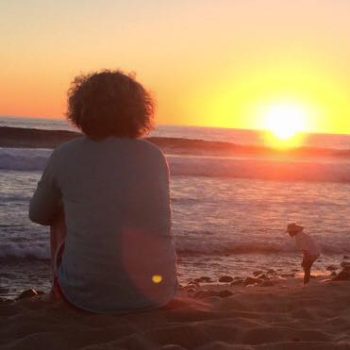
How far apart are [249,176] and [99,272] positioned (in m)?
21.7

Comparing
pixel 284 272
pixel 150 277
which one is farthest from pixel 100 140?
pixel 284 272

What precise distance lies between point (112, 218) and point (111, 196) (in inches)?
4.3

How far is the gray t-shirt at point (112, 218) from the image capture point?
3299 millimetres

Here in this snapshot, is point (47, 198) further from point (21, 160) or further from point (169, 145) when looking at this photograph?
point (169, 145)

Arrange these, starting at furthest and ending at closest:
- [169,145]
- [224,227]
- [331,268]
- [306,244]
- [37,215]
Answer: [169,145] → [224,227] → [331,268] → [306,244] → [37,215]

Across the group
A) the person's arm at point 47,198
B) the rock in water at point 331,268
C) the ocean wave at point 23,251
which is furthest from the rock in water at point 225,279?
the person's arm at point 47,198

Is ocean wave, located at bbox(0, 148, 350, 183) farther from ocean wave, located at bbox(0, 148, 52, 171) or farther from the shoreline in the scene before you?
the shoreline

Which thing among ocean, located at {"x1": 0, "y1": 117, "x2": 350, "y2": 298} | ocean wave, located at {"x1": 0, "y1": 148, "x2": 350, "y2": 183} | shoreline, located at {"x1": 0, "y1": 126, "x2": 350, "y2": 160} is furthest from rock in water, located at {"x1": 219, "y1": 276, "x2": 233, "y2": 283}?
shoreline, located at {"x1": 0, "y1": 126, "x2": 350, "y2": 160}

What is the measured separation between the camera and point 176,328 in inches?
127

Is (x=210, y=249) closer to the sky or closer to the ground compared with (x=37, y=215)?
closer to the ground

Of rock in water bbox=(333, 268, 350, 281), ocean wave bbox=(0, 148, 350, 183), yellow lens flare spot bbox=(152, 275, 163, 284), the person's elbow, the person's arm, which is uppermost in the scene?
the person's arm

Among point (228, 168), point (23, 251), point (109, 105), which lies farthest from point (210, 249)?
point (228, 168)

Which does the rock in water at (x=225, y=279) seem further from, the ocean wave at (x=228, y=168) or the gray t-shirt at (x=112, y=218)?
the ocean wave at (x=228, y=168)

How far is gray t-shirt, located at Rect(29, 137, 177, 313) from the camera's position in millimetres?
3299
